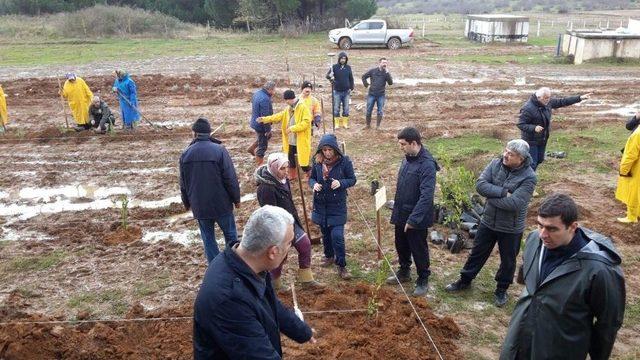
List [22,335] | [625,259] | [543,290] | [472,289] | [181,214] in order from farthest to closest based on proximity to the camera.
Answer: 1. [181,214]
2. [625,259]
3. [472,289]
4. [22,335]
5. [543,290]

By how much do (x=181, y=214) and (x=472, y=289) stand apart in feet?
14.4

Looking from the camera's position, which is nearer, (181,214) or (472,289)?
(472,289)

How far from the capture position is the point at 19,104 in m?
14.6

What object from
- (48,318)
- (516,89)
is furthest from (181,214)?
(516,89)

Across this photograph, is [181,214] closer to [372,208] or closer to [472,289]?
[372,208]

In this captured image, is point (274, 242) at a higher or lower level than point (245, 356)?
higher

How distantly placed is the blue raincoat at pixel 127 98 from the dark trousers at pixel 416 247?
27.6ft

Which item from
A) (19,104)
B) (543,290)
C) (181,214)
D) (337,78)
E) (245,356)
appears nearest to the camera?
(245,356)

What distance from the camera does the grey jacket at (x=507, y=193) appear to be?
4.71 metres

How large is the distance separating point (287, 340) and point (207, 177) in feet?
6.15

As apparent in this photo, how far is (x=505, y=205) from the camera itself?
4.72 metres

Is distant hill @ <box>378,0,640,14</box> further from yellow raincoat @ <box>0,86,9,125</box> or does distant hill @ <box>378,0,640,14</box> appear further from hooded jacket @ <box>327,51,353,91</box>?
yellow raincoat @ <box>0,86,9,125</box>

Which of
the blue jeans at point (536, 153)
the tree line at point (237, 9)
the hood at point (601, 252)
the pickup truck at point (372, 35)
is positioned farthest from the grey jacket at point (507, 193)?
the tree line at point (237, 9)

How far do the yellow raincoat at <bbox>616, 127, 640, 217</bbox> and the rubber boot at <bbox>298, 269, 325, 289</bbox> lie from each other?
4.34 m
